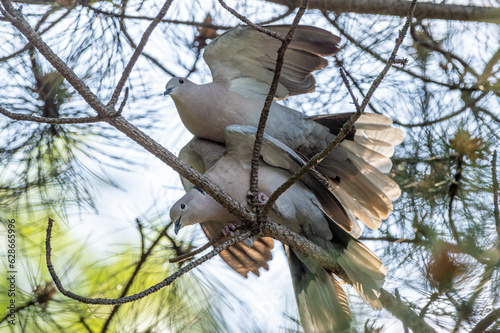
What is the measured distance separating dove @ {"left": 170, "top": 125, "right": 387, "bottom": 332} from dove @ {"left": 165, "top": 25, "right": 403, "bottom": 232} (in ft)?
0.41

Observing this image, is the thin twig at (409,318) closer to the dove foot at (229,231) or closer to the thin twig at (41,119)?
the dove foot at (229,231)

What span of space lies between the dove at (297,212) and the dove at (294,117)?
0.41 feet

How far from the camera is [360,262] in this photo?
7.31 feet

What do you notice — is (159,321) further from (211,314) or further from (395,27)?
(395,27)

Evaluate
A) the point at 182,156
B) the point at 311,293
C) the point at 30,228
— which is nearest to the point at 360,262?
the point at 311,293

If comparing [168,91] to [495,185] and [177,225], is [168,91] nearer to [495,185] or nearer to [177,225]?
[177,225]

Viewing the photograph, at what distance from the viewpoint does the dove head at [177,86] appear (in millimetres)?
2477

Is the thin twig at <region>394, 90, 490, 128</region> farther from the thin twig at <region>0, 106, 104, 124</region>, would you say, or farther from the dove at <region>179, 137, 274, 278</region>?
the thin twig at <region>0, 106, 104, 124</region>

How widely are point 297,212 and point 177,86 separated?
2.70 feet

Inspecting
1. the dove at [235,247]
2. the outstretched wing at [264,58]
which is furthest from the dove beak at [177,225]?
the outstretched wing at [264,58]

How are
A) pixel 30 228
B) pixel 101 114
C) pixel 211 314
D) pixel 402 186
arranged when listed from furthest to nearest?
pixel 402 186 → pixel 30 228 → pixel 211 314 → pixel 101 114

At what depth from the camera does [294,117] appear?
8.24 ft

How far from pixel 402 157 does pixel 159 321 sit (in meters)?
1.30

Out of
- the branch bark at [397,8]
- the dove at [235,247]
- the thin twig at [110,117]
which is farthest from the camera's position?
the dove at [235,247]
